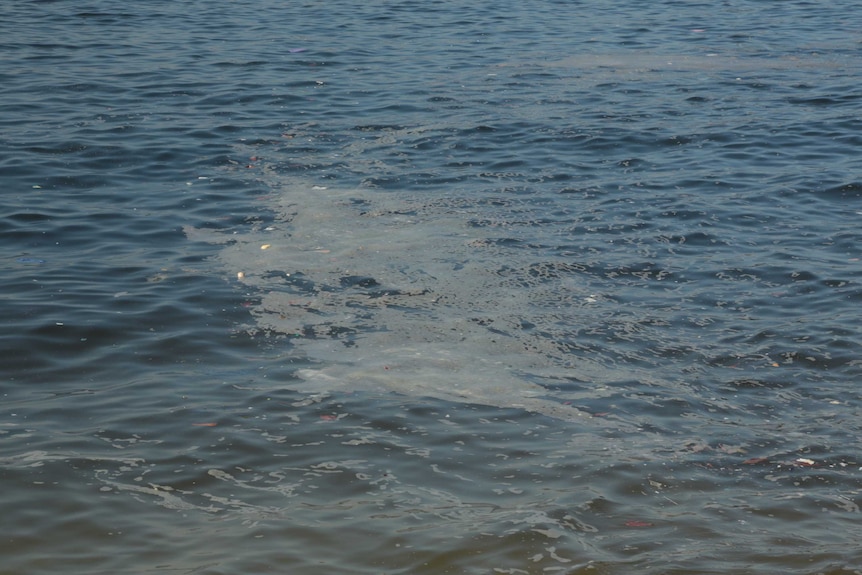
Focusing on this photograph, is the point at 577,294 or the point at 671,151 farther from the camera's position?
the point at 671,151

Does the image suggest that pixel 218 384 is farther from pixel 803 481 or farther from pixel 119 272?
pixel 803 481

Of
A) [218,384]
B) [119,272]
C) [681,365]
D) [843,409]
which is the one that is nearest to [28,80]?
[119,272]

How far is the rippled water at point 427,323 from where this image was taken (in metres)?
4.98

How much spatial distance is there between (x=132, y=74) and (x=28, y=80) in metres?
1.35

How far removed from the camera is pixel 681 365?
264 inches

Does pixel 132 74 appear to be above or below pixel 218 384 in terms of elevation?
above

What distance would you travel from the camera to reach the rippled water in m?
4.98

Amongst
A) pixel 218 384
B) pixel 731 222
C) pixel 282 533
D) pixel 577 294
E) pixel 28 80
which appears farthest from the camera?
pixel 28 80

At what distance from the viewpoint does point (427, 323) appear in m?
7.27

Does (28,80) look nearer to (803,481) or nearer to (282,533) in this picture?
(282,533)

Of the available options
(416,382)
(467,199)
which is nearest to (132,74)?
(467,199)

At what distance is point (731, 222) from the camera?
368 inches

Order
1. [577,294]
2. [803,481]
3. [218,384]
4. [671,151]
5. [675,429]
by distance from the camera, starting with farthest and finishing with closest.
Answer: [671,151], [577,294], [218,384], [675,429], [803,481]

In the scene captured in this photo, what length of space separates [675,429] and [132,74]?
10.8 meters
